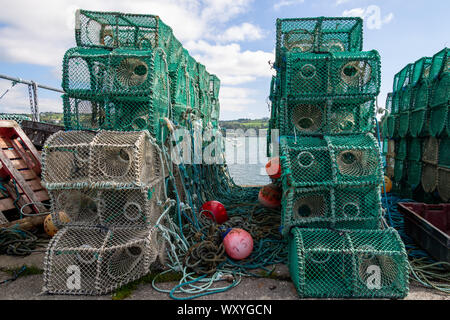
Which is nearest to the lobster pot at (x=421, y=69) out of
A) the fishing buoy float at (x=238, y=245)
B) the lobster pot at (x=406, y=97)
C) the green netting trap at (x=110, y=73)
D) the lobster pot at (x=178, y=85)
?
the lobster pot at (x=406, y=97)

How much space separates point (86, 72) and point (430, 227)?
461 centimetres

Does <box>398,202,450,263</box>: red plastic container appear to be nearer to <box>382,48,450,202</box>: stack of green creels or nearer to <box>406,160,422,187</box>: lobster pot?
<box>382,48,450,202</box>: stack of green creels

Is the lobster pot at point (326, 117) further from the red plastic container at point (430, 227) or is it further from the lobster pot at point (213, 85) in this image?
the lobster pot at point (213, 85)

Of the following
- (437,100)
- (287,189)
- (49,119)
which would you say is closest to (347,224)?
(287,189)

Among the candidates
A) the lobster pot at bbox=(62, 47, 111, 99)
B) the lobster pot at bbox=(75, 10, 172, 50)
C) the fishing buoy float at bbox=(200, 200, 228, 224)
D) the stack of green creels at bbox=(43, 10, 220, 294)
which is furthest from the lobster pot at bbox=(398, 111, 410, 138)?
the lobster pot at bbox=(62, 47, 111, 99)

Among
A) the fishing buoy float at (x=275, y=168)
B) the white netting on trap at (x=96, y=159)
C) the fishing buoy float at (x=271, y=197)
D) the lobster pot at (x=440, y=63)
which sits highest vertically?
the lobster pot at (x=440, y=63)

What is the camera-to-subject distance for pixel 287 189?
123 inches

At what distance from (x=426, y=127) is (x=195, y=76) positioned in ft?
16.1

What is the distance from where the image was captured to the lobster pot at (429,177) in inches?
197

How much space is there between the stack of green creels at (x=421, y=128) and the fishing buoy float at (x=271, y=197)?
2.26 m

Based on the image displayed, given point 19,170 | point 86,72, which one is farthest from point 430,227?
point 19,170

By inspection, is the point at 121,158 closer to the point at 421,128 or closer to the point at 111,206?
the point at 111,206

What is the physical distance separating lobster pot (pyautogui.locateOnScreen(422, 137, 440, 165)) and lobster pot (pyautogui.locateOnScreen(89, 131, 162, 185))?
4.84 m

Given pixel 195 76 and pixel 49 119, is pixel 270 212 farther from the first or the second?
pixel 49 119
